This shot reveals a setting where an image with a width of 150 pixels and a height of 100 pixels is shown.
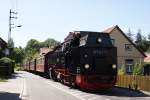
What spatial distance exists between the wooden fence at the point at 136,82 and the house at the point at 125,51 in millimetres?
31698

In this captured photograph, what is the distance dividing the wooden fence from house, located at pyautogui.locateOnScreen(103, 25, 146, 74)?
31.7 metres

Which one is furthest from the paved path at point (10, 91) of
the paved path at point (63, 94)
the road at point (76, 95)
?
the road at point (76, 95)

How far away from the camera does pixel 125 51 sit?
64.4 m

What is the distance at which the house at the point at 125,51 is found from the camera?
209ft

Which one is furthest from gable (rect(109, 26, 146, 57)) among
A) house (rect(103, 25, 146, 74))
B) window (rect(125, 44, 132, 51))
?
window (rect(125, 44, 132, 51))

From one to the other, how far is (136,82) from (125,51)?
35.9m

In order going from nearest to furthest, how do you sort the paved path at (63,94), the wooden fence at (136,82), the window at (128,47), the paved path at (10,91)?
the paved path at (10,91)
the paved path at (63,94)
the wooden fence at (136,82)
the window at (128,47)

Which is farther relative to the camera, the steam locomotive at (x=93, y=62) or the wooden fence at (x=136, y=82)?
the wooden fence at (x=136, y=82)

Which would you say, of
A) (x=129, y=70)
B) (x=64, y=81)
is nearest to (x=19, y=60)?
(x=129, y=70)

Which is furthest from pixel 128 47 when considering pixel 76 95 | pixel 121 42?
pixel 76 95

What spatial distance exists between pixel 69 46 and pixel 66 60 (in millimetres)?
1083

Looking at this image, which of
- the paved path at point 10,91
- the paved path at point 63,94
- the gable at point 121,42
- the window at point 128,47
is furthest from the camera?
the window at point 128,47

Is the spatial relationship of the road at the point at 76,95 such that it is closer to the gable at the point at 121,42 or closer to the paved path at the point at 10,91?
the paved path at the point at 10,91

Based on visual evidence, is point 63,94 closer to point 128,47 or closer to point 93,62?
point 93,62
